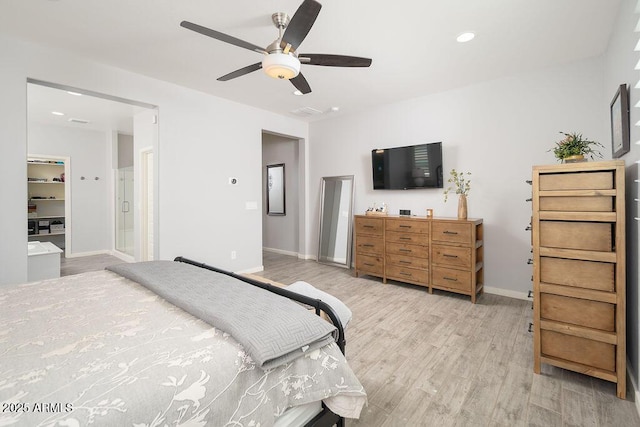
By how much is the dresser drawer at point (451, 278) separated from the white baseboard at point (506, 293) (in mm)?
514

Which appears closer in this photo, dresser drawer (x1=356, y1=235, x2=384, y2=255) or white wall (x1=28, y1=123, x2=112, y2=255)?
dresser drawer (x1=356, y1=235, x2=384, y2=255)

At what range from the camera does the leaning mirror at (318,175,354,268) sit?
498 cm

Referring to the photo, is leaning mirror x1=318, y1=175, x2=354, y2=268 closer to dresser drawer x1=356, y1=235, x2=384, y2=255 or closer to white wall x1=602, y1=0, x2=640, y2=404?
dresser drawer x1=356, y1=235, x2=384, y2=255

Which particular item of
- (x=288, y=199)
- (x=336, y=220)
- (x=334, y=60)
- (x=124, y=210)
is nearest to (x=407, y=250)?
(x=336, y=220)

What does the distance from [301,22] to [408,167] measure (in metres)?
2.82

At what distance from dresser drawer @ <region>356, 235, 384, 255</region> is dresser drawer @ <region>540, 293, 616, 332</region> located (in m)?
2.23

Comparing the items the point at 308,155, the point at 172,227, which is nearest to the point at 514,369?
the point at 172,227

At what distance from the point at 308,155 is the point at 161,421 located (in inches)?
200

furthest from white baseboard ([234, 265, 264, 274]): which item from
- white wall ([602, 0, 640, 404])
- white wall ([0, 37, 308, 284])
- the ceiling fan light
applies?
white wall ([602, 0, 640, 404])

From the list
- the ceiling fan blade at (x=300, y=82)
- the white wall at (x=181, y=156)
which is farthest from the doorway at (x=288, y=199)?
the ceiling fan blade at (x=300, y=82)

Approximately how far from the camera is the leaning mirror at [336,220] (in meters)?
4.98

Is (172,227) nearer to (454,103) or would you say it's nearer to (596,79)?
(454,103)

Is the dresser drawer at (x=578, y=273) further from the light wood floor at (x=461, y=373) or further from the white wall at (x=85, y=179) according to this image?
the white wall at (x=85, y=179)

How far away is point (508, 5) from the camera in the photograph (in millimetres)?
2166
